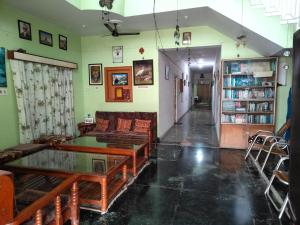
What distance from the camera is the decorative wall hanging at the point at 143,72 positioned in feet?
16.5

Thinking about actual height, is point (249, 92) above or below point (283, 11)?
Result: below

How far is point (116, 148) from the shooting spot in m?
3.29

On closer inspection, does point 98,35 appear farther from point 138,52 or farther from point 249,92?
point 249,92

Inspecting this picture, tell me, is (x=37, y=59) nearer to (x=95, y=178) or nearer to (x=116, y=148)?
(x=116, y=148)

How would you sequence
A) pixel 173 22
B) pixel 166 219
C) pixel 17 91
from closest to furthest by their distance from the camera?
1. pixel 166 219
2. pixel 17 91
3. pixel 173 22

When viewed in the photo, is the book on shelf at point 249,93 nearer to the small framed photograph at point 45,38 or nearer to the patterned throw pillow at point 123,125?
the patterned throw pillow at point 123,125

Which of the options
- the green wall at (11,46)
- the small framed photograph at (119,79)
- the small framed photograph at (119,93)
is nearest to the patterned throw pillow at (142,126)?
the small framed photograph at (119,93)

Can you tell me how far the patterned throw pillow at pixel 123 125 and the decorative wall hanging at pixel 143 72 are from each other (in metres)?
1.06

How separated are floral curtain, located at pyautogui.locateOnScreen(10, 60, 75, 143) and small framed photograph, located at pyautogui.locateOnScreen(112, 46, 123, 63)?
116cm

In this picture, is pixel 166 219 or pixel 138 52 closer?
pixel 166 219

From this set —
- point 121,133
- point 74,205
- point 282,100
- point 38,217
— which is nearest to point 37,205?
point 38,217

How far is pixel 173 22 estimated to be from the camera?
438cm

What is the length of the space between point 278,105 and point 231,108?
0.98 metres

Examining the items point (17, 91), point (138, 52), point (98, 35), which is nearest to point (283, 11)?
point (138, 52)
